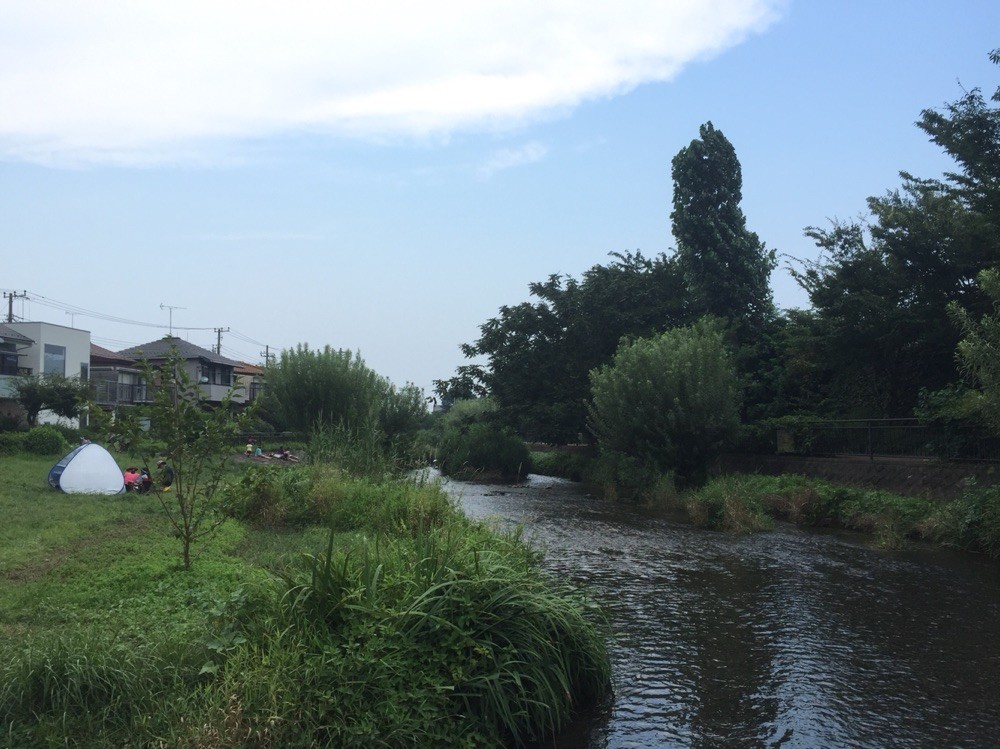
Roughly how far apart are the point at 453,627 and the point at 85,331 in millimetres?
52289

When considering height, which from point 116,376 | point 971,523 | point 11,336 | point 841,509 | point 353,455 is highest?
point 11,336

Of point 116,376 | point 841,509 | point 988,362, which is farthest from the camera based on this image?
point 116,376

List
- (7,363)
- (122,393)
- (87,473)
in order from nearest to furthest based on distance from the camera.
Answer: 1. (87,473)
2. (7,363)
3. (122,393)

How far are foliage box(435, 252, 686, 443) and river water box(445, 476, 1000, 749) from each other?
21.0 meters

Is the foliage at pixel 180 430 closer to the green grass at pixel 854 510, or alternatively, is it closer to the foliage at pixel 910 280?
the green grass at pixel 854 510

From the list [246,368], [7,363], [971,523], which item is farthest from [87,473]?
[246,368]

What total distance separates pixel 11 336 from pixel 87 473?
31.9m

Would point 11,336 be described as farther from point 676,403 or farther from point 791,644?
point 791,644

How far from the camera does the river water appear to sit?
6727 mm

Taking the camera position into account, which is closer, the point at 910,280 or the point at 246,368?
the point at 910,280

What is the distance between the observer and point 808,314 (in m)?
29.2

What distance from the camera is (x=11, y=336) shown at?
4522 cm

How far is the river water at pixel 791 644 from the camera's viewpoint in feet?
22.1

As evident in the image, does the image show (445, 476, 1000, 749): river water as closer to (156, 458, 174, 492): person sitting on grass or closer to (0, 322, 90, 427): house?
(156, 458, 174, 492): person sitting on grass
